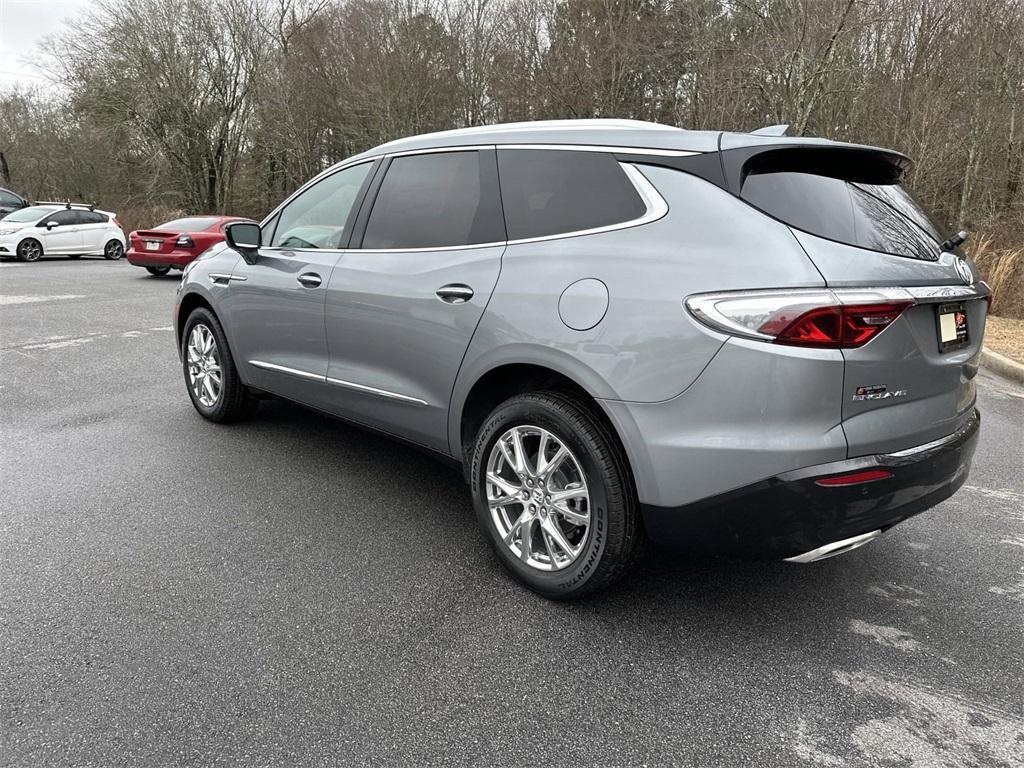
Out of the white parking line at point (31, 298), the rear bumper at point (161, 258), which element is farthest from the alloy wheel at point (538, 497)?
the rear bumper at point (161, 258)

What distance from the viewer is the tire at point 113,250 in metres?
21.0

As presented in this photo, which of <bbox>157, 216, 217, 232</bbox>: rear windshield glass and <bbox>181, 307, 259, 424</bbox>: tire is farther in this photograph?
<bbox>157, 216, 217, 232</bbox>: rear windshield glass

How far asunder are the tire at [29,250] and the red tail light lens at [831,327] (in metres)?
21.6

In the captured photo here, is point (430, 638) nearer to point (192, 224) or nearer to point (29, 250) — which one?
point (192, 224)

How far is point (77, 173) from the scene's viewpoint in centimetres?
3516

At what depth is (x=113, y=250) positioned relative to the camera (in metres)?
21.2

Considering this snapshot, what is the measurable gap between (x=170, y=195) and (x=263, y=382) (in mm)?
31638

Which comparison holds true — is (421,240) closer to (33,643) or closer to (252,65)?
(33,643)

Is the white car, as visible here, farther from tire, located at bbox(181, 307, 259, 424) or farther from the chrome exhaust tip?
the chrome exhaust tip

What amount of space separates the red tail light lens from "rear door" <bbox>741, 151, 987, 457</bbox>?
4cm

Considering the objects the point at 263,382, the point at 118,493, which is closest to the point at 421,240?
the point at 263,382

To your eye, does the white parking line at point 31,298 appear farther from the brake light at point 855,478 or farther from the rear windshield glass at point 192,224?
the brake light at point 855,478

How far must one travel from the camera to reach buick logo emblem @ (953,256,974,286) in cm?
267

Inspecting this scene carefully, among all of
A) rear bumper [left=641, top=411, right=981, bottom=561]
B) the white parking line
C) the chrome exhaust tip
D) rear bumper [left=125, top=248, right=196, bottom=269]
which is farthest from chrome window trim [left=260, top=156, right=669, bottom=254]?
rear bumper [left=125, top=248, right=196, bottom=269]
